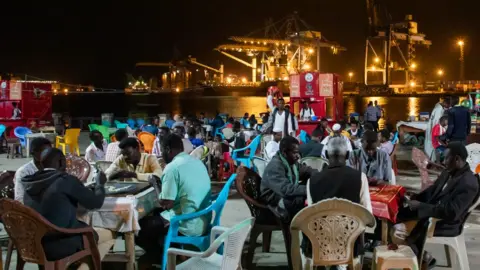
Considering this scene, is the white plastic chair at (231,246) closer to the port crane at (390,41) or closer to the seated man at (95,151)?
the seated man at (95,151)

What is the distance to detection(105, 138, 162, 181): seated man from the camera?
4.67 meters

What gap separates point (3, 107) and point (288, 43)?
58.5 m

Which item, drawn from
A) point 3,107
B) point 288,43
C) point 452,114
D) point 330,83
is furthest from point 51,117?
point 288,43

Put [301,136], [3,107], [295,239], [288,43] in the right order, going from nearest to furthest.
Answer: [295,239], [301,136], [3,107], [288,43]

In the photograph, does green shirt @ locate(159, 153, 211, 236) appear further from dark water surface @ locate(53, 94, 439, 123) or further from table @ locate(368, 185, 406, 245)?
dark water surface @ locate(53, 94, 439, 123)

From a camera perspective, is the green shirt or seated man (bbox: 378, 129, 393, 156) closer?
the green shirt

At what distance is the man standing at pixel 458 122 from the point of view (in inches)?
305

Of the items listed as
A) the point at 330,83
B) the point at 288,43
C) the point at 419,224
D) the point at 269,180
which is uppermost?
the point at 288,43

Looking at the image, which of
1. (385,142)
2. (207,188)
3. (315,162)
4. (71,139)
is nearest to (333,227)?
(207,188)

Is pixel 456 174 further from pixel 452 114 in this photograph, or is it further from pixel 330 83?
pixel 330 83

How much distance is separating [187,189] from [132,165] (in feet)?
4.34

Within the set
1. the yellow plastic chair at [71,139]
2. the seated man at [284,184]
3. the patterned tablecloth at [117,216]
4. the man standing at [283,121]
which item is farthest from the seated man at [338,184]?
the yellow plastic chair at [71,139]

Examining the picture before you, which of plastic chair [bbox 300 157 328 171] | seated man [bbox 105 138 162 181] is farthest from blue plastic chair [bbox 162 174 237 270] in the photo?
plastic chair [bbox 300 157 328 171]

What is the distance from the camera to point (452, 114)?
7.75 meters
